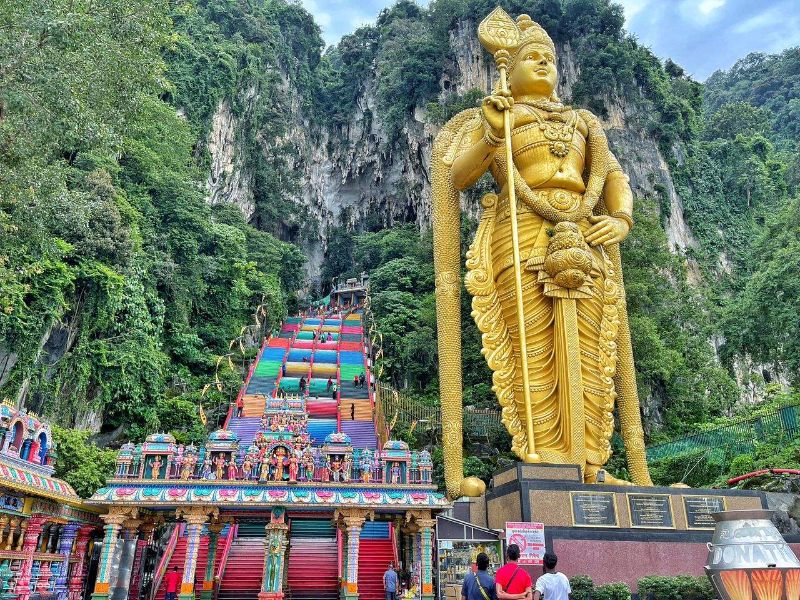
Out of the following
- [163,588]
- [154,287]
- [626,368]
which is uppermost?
[154,287]

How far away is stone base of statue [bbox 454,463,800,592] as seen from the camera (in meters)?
5.19

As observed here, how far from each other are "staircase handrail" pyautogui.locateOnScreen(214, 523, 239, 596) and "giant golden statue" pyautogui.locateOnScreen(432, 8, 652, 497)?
2904mm

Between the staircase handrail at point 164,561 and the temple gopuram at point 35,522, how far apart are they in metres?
0.97

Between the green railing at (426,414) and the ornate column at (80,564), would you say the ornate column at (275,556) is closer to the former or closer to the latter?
the ornate column at (80,564)

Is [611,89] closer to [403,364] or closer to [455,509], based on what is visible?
[403,364]

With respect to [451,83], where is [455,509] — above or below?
below

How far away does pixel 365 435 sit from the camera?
11727mm

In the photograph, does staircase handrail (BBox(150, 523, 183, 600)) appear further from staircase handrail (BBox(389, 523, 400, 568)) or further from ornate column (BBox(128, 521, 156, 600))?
staircase handrail (BBox(389, 523, 400, 568))

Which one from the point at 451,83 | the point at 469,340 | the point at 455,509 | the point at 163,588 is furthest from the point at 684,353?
the point at 451,83

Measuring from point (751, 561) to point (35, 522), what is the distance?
526cm

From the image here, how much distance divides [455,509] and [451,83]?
22404mm

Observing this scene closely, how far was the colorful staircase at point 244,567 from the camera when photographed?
23.0 feet

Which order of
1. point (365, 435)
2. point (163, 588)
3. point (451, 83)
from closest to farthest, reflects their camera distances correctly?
point (163, 588) < point (365, 435) < point (451, 83)

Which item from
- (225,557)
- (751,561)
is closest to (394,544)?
(225,557)
